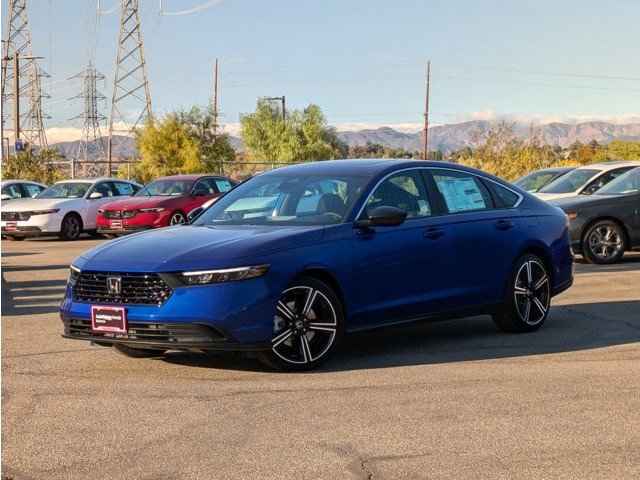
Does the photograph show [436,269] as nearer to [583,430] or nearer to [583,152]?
[583,430]

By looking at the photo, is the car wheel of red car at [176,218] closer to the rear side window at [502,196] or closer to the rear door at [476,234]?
the rear side window at [502,196]

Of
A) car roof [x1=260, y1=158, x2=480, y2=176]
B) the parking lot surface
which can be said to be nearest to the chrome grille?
the parking lot surface

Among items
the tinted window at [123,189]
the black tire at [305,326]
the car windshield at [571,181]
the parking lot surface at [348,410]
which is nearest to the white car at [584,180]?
the car windshield at [571,181]

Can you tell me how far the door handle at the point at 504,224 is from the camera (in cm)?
1023

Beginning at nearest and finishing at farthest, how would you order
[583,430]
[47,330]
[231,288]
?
[583,430] → [231,288] → [47,330]

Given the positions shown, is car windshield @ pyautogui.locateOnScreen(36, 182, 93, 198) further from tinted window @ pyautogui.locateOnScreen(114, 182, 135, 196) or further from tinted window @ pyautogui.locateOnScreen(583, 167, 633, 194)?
tinted window @ pyautogui.locateOnScreen(583, 167, 633, 194)

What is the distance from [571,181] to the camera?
21.4m

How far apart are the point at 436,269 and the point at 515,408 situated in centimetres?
261

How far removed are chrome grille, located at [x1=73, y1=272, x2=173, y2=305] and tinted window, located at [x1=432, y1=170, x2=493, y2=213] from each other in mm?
2912

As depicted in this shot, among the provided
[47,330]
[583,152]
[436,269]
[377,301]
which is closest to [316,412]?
[377,301]

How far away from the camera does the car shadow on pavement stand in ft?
29.1

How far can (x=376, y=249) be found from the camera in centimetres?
898

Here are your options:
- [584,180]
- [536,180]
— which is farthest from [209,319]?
[536,180]

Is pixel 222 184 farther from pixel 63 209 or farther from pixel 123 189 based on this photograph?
pixel 63 209
